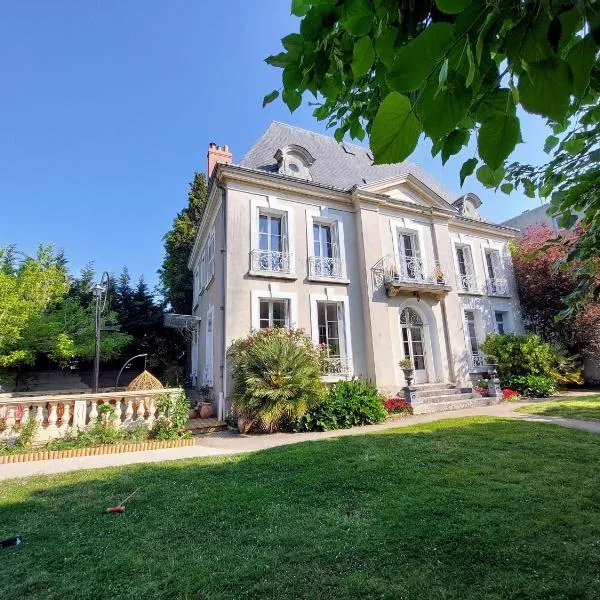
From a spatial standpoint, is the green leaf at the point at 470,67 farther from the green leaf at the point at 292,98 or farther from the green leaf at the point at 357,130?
the green leaf at the point at 357,130

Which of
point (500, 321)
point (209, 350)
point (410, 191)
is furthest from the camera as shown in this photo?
point (500, 321)

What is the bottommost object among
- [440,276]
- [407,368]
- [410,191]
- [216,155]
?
[407,368]

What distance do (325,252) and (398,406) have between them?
5078 millimetres

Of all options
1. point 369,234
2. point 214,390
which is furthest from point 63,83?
point 369,234

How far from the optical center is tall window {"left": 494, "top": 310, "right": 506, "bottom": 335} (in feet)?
45.6

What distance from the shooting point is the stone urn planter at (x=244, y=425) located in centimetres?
747

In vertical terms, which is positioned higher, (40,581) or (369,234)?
(369,234)

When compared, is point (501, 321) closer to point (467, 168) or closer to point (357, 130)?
point (357, 130)

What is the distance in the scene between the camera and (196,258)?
16.2 meters

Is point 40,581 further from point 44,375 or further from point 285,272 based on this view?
point 44,375

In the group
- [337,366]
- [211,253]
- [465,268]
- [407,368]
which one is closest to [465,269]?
[465,268]

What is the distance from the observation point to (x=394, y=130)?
0.70m

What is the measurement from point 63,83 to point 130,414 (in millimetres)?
6697

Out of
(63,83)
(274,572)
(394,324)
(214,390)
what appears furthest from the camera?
(394,324)
